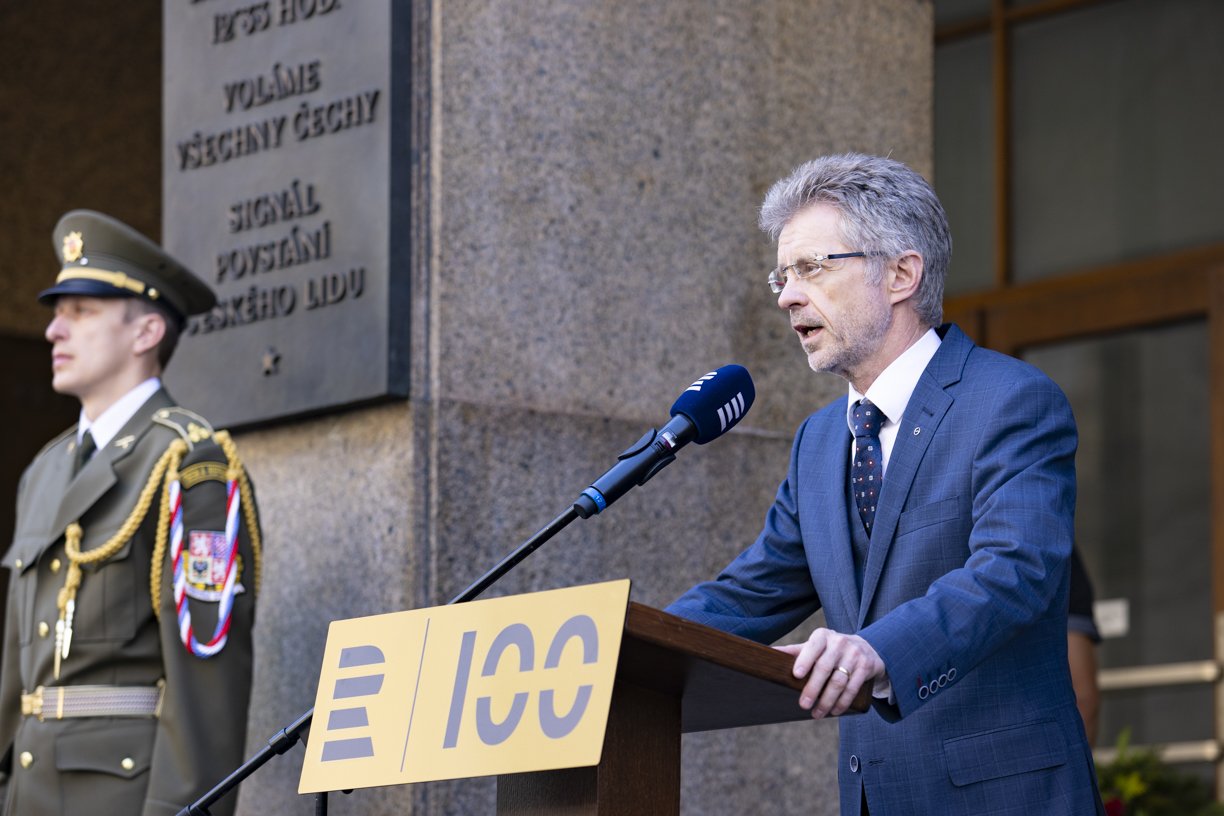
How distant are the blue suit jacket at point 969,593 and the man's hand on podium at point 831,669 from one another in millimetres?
77

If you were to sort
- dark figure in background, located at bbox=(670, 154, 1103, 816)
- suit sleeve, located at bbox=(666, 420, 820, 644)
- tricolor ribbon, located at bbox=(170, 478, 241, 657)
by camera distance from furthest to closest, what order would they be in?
1. tricolor ribbon, located at bbox=(170, 478, 241, 657)
2. suit sleeve, located at bbox=(666, 420, 820, 644)
3. dark figure in background, located at bbox=(670, 154, 1103, 816)

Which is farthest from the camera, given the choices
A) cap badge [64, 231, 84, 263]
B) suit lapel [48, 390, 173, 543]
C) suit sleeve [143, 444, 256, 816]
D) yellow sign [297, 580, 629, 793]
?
cap badge [64, 231, 84, 263]

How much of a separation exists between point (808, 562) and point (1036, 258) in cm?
562

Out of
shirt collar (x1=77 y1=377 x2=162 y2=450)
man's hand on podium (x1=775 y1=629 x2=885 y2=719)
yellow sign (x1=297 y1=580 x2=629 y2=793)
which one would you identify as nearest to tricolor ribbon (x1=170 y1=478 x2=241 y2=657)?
shirt collar (x1=77 y1=377 x2=162 y2=450)

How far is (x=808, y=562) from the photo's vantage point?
3654 millimetres

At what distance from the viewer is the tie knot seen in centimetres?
359

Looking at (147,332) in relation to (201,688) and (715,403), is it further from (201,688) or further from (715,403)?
(715,403)

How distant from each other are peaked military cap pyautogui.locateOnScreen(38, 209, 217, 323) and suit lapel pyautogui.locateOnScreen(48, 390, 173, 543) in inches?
12.2

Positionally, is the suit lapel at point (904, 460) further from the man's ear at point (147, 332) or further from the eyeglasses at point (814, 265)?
the man's ear at point (147, 332)

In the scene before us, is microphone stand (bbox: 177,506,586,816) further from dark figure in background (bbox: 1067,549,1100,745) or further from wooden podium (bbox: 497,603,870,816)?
dark figure in background (bbox: 1067,549,1100,745)

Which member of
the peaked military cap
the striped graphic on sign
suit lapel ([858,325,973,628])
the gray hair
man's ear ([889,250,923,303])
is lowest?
the striped graphic on sign

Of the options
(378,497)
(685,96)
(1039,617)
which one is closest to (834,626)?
(1039,617)

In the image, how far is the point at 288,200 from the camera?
5.64 m

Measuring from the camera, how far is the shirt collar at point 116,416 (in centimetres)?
502
